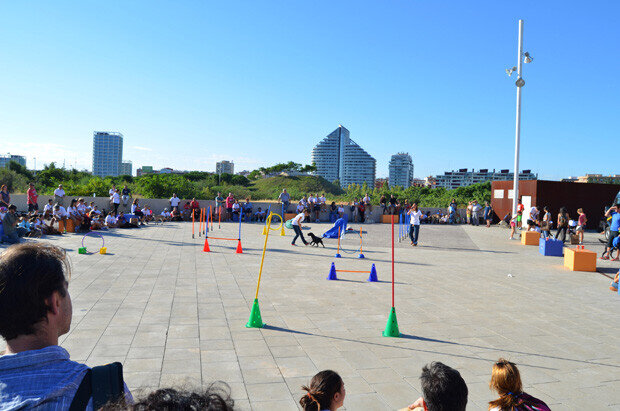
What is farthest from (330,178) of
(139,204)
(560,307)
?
(560,307)

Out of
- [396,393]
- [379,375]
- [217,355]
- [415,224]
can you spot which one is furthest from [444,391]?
[415,224]

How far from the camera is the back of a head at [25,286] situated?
1.48 meters

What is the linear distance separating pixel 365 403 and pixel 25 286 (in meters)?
3.56

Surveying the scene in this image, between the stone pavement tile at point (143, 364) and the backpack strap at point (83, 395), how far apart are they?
3.70 m

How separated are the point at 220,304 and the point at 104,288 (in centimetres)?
263

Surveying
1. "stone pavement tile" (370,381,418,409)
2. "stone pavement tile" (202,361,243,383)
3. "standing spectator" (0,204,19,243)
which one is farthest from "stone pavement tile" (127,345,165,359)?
"standing spectator" (0,204,19,243)

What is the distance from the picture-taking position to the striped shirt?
53.5 inches

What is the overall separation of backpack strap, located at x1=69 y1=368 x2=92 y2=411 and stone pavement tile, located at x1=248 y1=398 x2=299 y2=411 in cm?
292

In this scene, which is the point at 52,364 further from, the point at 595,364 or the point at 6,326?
the point at 595,364

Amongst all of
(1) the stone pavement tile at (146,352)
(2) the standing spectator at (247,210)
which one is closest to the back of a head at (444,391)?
(1) the stone pavement tile at (146,352)

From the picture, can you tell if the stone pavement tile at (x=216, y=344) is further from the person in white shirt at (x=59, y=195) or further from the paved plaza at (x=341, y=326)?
the person in white shirt at (x=59, y=195)

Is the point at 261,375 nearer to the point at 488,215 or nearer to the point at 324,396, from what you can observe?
the point at 324,396

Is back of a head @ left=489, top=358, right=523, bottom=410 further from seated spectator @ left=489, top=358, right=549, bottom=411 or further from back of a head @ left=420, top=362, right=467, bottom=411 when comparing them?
back of a head @ left=420, top=362, right=467, bottom=411

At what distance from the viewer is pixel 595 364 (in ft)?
18.2
